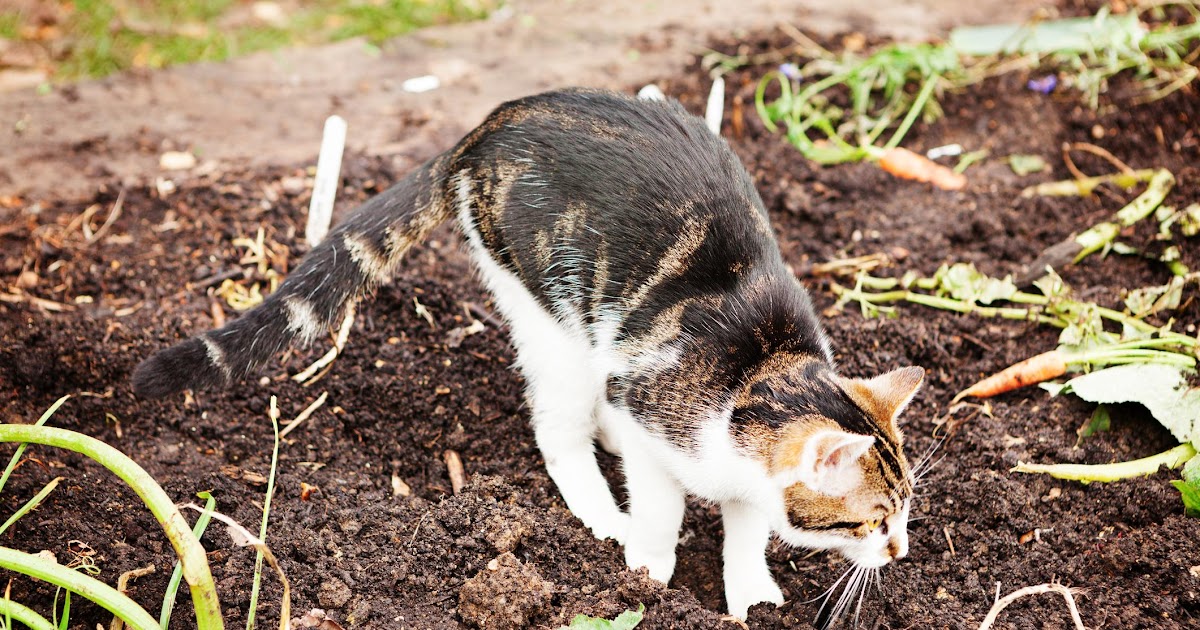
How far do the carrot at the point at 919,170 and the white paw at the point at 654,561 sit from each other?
8.17 feet

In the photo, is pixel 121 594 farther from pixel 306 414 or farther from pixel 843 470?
pixel 843 470

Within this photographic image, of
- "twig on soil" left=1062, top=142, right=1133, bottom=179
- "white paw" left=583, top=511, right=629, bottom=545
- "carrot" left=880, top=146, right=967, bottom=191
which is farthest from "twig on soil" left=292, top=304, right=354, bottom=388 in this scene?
"twig on soil" left=1062, top=142, right=1133, bottom=179

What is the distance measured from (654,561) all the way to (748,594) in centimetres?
31

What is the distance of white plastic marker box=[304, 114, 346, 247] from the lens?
4.13 m

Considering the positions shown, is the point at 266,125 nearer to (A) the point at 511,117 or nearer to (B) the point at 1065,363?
(A) the point at 511,117

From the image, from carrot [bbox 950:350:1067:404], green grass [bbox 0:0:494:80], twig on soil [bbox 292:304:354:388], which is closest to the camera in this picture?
carrot [bbox 950:350:1067:404]

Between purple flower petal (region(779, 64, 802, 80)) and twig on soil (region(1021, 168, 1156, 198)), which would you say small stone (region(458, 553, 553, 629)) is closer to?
twig on soil (region(1021, 168, 1156, 198))

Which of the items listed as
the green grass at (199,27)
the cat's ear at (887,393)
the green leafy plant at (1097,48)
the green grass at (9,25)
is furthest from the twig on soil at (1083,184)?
the green grass at (9,25)

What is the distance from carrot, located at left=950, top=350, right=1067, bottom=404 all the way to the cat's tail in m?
2.04

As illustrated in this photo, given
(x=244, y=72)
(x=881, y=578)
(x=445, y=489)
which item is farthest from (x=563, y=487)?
(x=244, y=72)

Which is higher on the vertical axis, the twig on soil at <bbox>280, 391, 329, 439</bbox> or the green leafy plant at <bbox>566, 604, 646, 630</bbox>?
the green leafy plant at <bbox>566, 604, 646, 630</bbox>

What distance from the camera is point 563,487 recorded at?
3.43m

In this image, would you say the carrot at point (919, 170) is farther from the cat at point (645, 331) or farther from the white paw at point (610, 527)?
the white paw at point (610, 527)

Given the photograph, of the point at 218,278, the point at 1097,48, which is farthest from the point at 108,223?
the point at 1097,48
